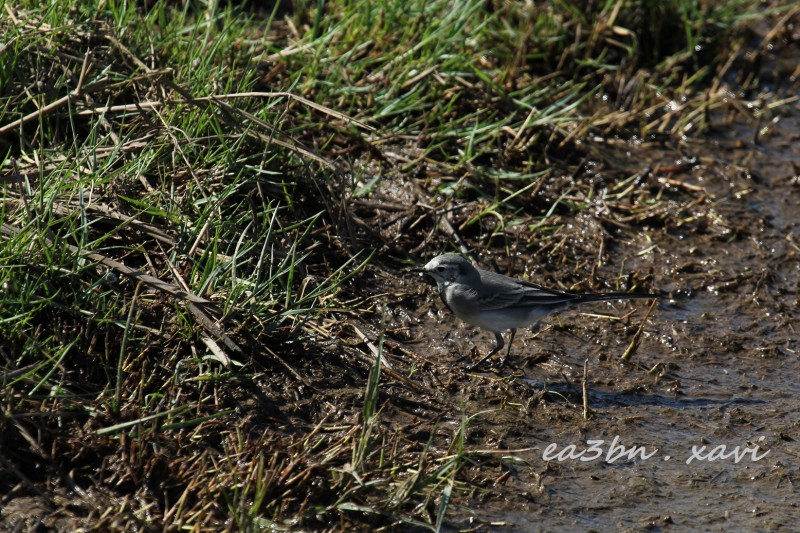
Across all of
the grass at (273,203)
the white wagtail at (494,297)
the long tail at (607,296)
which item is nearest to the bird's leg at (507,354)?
the white wagtail at (494,297)

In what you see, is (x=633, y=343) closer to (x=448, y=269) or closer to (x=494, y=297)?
(x=494, y=297)

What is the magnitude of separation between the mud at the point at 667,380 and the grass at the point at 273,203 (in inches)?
11.2

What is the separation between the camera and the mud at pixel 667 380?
209 inches

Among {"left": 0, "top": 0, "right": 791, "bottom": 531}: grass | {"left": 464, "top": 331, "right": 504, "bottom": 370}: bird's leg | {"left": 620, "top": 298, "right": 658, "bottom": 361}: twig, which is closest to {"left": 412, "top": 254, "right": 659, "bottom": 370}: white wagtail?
{"left": 464, "top": 331, "right": 504, "bottom": 370}: bird's leg

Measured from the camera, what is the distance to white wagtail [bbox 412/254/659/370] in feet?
20.5

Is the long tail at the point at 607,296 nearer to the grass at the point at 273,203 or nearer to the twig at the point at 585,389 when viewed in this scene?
the twig at the point at 585,389

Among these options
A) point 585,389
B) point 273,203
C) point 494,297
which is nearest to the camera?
point 585,389

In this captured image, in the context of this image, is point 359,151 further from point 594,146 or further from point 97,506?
point 97,506

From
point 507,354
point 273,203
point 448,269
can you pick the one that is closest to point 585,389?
point 507,354

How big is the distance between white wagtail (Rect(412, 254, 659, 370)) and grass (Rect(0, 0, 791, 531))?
1.79ft

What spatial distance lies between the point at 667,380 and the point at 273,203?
2773 millimetres

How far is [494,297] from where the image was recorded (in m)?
6.31

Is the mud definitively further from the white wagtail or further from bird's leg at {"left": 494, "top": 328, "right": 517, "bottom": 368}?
the white wagtail

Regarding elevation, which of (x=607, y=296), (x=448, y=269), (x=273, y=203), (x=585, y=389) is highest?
(x=273, y=203)
